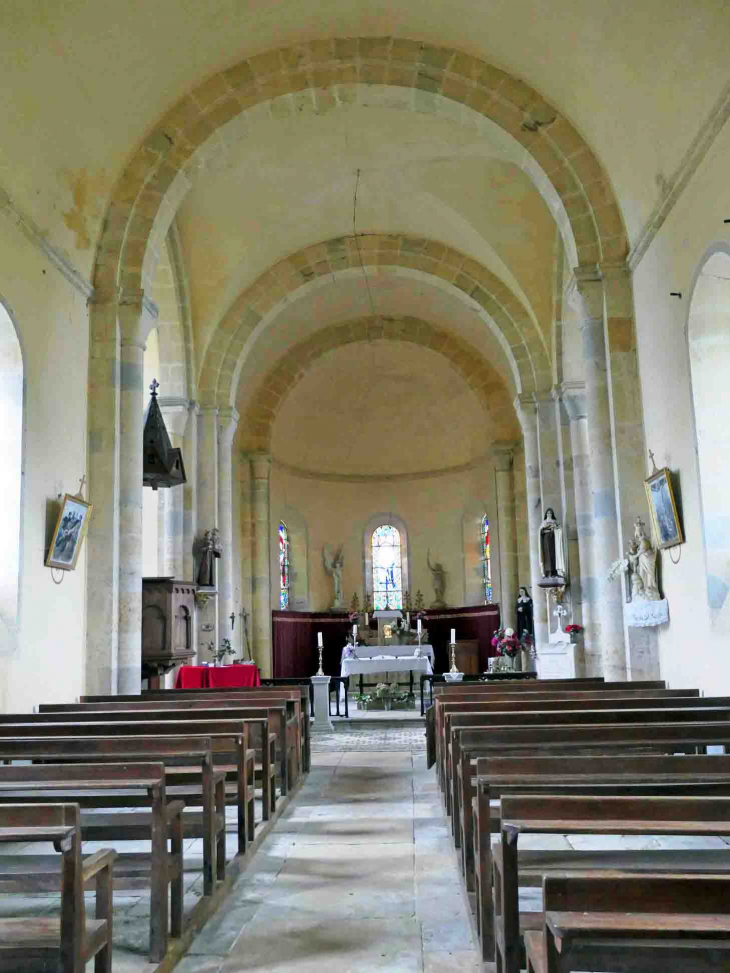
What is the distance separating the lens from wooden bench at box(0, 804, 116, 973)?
315cm

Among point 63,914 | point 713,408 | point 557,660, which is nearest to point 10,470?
point 63,914

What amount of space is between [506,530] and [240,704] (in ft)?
45.2

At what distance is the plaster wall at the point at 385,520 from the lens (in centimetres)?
2467

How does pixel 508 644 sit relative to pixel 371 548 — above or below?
below

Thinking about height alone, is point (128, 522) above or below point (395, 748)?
above

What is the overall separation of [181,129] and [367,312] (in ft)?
34.3

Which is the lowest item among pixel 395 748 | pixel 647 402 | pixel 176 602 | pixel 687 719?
pixel 395 748

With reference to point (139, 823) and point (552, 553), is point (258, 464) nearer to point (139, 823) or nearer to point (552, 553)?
point (552, 553)

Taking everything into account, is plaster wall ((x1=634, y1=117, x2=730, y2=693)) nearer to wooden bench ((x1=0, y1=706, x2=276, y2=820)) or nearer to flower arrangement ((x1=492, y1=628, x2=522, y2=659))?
wooden bench ((x1=0, y1=706, x2=276, y2=820))

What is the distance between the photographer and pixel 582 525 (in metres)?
15.4

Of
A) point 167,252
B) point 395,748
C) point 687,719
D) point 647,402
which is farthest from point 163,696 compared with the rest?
point 167,252

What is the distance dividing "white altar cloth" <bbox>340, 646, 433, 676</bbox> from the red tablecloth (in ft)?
11.0

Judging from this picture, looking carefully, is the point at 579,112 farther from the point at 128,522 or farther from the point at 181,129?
the point at 128,522

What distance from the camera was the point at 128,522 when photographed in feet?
36.6
